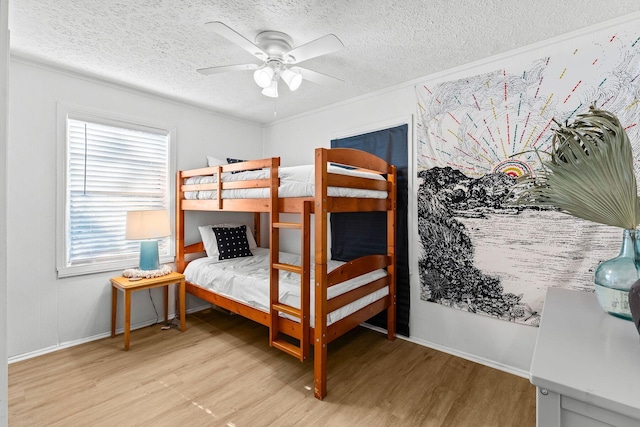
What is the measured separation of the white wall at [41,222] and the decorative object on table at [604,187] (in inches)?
136

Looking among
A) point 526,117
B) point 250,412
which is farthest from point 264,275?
point 526,117

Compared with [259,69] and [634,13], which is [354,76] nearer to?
[259,69]

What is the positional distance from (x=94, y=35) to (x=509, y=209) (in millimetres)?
3175

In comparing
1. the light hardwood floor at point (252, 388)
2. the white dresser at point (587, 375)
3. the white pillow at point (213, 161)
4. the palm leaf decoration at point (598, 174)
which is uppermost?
the white pillow at point (213, 161)

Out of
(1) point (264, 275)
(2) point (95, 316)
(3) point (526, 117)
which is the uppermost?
(3) point (526, 117)

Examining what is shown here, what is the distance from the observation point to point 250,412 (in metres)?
1.84

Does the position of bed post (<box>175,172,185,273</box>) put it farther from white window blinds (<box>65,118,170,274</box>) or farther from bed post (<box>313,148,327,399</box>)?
bed post (<box>313,148,327,399</box>)

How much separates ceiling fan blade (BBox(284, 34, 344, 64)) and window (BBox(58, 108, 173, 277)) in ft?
6.65

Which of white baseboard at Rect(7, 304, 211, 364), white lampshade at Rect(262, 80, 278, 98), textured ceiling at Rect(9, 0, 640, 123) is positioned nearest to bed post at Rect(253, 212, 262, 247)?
white baseboard at Rect(7, 304, 211, 364)

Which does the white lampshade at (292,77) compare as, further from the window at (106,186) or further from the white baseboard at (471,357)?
the white baseboard at (471,357)

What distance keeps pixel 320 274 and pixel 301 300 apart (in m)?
0.24

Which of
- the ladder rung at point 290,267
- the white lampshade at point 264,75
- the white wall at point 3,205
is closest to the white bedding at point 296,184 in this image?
the ladder rung at point 290,267

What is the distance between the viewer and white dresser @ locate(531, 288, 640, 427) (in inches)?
28.0

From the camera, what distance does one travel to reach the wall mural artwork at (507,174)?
191 centimetres
